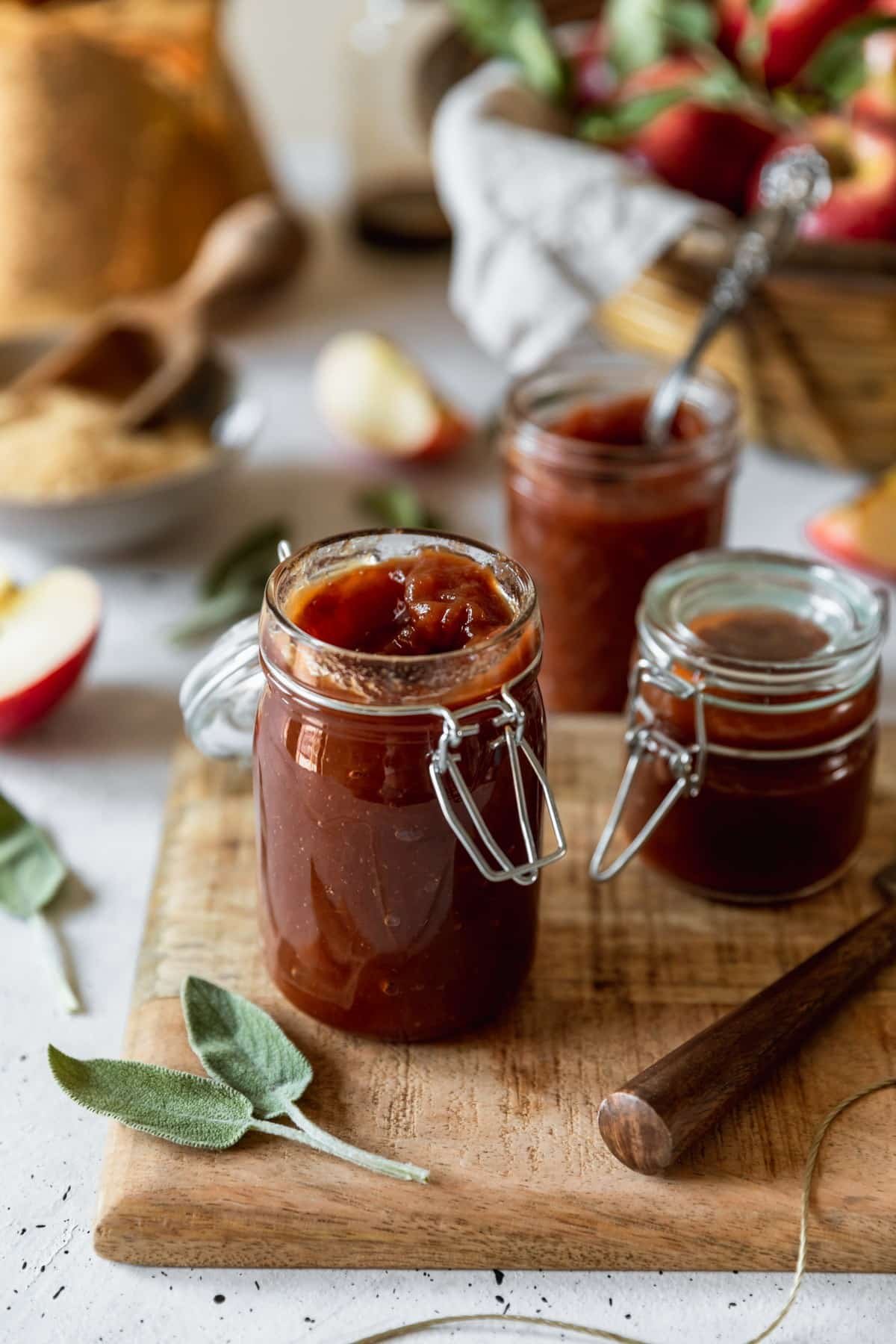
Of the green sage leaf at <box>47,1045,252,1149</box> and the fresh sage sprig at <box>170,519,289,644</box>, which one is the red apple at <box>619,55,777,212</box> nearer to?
the fresh sage sprig at <box>170,519,289,644</box>

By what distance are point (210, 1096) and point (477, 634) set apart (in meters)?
0.29

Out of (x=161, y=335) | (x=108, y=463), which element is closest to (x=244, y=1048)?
(x=108, y=463)

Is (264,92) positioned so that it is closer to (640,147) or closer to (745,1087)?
(640,147)

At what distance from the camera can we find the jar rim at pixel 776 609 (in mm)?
911

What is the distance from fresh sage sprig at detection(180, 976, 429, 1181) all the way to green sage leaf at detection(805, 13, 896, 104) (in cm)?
108

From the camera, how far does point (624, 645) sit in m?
1.17

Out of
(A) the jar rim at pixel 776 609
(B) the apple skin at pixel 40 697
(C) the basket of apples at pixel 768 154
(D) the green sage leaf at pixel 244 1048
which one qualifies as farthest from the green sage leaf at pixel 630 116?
(D) the green sage leaf at pixel 244 1048

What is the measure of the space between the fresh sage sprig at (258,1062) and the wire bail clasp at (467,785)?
16 cm

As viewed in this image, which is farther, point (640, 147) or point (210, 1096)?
point (640, 147)

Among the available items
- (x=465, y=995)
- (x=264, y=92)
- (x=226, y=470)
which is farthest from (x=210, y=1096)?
(x=264, y=92)

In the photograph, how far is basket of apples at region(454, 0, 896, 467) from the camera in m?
1.37

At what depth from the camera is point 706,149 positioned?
1444mm

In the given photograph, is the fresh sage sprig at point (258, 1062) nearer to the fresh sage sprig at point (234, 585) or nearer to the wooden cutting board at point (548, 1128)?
the wooden cutting board at point (548, 1128)

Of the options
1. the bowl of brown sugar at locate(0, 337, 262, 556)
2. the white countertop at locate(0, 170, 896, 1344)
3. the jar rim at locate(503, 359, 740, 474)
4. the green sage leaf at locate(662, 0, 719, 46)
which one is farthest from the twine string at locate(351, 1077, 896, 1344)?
the green sage leaf at locate(662, 0, 719, 46)
